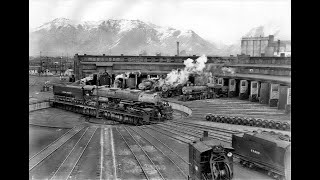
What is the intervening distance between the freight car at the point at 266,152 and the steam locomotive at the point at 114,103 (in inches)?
471

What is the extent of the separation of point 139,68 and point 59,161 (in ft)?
109

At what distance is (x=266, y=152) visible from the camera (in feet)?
40.7

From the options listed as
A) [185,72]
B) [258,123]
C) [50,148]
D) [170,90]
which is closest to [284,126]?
[258,123]

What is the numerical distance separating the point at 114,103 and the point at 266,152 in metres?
→ 18.9

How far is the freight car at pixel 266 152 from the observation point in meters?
11.7

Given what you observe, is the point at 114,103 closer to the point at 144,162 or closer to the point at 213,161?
the point at 144,162

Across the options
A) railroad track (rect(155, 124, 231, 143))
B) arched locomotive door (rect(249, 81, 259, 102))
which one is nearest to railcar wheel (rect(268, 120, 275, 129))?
railroad track (rect(155, 124, 231, 143))

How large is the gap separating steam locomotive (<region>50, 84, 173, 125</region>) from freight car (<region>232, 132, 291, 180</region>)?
11972 millimetres

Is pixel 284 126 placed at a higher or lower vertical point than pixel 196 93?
lower

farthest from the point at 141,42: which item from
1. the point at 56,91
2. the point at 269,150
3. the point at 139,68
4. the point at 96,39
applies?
the point at 139,68

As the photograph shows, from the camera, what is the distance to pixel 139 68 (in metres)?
46.8

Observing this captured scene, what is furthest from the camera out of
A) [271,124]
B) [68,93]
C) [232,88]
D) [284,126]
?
[232,88]

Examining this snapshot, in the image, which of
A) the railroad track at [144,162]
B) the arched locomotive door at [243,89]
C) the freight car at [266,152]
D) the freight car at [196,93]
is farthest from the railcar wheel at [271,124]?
the freight car at [196,93]
